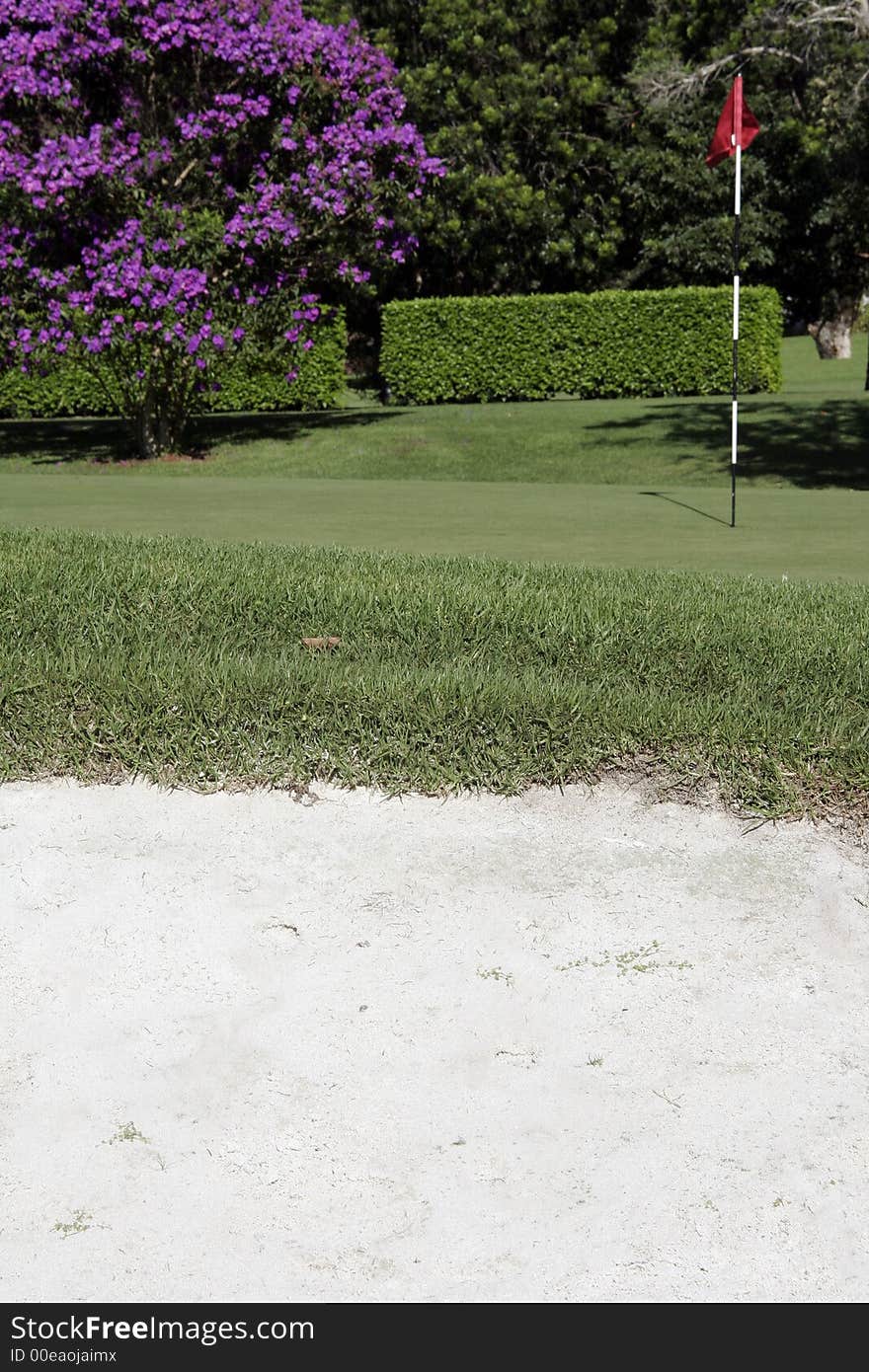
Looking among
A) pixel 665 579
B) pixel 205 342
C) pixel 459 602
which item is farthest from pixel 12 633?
pixel 205 342

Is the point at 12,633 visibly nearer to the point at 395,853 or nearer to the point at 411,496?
the point at 395,853

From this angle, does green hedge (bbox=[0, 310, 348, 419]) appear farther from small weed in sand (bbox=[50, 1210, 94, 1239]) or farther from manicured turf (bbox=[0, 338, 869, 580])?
small weed in sand (bbox=[50, 1210, 94, 1239])

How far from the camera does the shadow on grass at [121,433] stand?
2091 cm

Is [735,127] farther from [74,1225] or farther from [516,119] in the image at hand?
[516,119]

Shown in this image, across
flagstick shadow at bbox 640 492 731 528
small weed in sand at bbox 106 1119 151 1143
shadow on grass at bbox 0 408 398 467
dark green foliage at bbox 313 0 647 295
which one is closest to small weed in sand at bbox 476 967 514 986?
small weed in sand at bbox 106 1119 151 1143

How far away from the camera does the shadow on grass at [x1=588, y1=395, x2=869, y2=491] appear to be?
16516mm

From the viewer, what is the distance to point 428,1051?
133 inches

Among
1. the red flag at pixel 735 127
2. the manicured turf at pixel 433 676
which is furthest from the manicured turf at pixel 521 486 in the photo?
the red flag at pixel 735 127

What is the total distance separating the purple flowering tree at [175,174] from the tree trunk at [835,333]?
25155 mm

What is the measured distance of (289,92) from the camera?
18406mm

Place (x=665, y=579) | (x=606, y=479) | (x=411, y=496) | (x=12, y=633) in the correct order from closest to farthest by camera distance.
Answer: (x=12, y=633)
(x=665, y=579)
(x=411, y=496)
(x=606, y=479)

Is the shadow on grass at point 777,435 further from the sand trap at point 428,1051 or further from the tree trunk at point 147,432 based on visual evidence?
the sand trap at point 428,1051

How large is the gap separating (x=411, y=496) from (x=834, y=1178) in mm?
11688

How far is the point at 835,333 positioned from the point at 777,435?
26149mm
